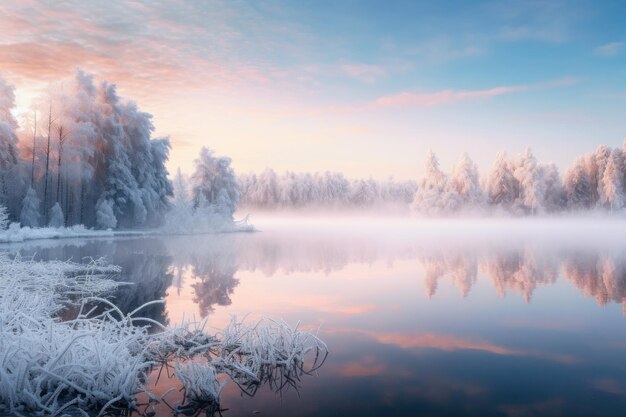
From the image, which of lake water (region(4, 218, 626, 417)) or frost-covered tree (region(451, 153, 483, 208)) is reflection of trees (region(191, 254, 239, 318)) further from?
frost-covered tree (region(451, 153, 483, 208))

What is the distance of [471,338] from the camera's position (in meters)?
8.80

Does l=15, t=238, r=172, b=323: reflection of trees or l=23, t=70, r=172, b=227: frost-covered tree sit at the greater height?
l=23, t=70, r=172, b=227: frost-covered tree

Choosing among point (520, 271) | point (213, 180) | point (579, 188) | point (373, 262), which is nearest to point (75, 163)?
point (213, 180)

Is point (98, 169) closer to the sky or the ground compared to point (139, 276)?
closer to the sky

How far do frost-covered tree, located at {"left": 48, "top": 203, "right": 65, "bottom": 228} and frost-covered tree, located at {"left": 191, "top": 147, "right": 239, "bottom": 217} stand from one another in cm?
1784

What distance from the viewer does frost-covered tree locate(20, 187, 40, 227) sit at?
36.2 m

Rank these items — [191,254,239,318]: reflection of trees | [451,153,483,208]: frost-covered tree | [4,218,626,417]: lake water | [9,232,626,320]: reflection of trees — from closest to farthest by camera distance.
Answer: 1. [4,218,626,417]: lake water
2. [191,254,239,318]: reflection of trees
3. [9,232,626,320]: reflection of trees
4. [451,153,483,208]: frost-covered tree

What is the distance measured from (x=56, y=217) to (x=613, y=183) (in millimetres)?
69114

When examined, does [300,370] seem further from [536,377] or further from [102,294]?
[102,294]

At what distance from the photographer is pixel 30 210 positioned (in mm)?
36375

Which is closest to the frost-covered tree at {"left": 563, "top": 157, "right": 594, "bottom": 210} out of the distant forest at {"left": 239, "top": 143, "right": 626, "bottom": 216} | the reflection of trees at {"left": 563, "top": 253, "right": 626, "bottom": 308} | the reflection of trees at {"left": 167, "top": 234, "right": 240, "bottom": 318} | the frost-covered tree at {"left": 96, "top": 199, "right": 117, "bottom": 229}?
the distant forest at {"left": 239, "top": 143, "right": 626, "bottom": 216}

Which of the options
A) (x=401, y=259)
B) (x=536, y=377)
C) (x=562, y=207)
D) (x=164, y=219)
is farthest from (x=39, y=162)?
(x=562, y=207)

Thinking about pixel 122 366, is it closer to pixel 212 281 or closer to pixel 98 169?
pixel 212 281

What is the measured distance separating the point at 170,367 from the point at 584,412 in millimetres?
5036
